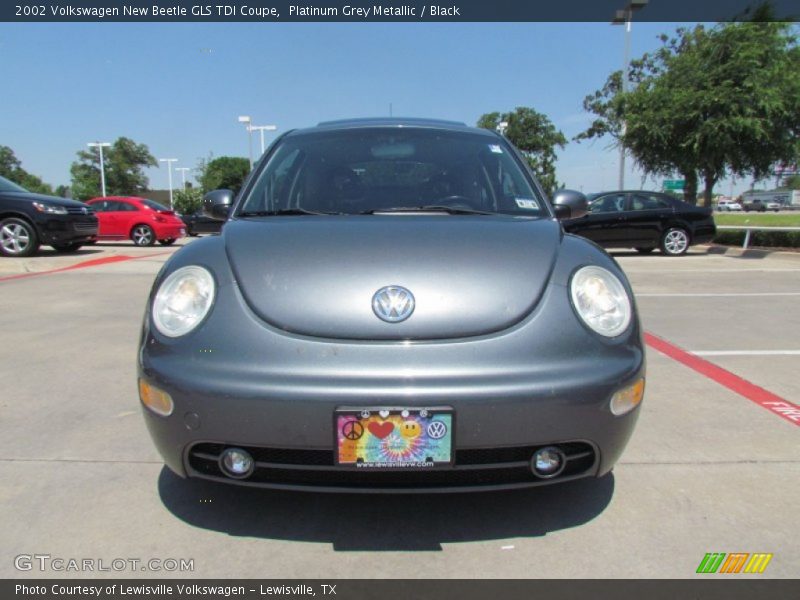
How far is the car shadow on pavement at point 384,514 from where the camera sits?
6.86 feet

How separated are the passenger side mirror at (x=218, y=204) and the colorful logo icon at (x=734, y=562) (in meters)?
2.48

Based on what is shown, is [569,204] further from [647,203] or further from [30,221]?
[647,203]

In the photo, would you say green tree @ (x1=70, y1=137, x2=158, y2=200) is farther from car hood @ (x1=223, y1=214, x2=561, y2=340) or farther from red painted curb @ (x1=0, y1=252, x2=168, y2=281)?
car hood @ (x1=223, y1=214, x2=561, y2=340)

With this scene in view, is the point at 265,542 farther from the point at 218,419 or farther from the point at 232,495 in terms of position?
the point at 218,419

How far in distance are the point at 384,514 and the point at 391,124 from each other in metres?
2.06

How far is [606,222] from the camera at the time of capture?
12.4 meters

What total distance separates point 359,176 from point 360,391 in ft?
4.88

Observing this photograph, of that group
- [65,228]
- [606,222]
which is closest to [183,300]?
[65,228]

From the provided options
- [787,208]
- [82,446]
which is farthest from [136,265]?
[787,208]

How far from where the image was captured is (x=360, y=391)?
176 centimetres

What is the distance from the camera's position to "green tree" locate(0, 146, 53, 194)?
84.4 metres

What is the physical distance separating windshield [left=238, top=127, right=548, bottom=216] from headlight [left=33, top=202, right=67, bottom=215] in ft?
29.5

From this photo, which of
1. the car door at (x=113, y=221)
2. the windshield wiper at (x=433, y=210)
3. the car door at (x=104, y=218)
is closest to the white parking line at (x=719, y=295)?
the windshield wiper at (x=433, y=210)

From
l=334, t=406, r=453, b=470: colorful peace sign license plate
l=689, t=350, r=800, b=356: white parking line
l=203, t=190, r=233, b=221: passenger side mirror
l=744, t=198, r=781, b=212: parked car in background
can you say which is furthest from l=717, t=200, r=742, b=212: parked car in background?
l=334, t=406, r=453, b=470: colorful peace sign license plate
